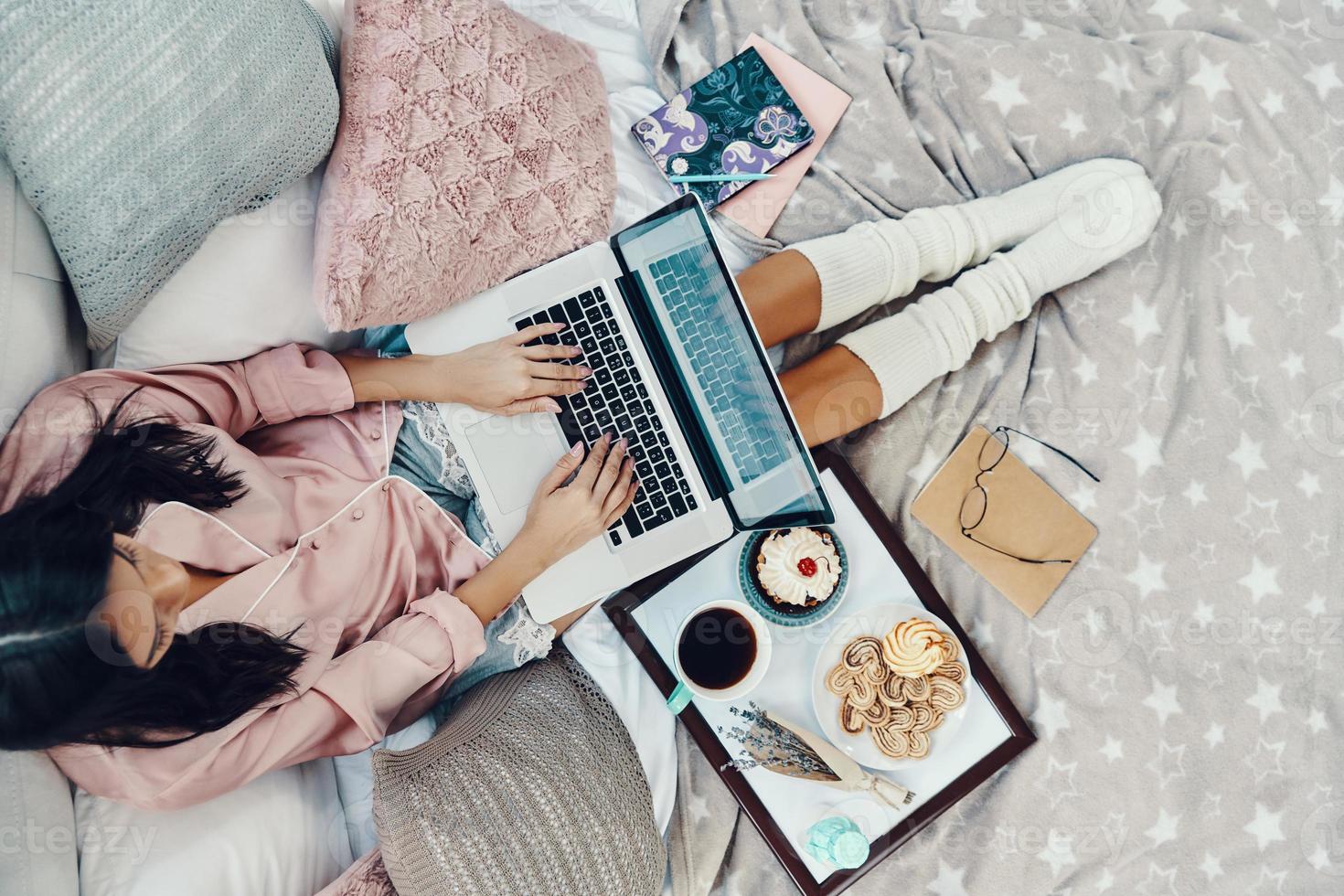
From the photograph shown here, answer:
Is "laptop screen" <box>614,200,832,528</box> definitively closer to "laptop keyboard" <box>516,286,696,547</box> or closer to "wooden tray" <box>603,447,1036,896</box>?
"laptop keyboard" <box>516,286,696,547</box>

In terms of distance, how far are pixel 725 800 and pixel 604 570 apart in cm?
38

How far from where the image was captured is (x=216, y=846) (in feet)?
2.85

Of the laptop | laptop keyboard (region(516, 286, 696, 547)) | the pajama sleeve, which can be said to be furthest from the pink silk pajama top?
laptop keyboard (region(516, 286, 696, 547))

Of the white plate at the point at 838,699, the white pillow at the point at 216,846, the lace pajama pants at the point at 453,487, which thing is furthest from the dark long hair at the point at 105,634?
the white plate at the point at 838,699

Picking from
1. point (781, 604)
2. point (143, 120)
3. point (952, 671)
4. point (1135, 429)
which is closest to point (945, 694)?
point (952, 671)

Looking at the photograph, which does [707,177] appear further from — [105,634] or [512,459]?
[105,634]

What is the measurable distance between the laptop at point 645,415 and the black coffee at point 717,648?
127 millimetres

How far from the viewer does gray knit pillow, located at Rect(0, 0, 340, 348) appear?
736mm

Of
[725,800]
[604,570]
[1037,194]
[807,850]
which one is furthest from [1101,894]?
[1037,194]

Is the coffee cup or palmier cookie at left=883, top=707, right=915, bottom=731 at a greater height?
the coffee cup

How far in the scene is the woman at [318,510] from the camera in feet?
2.51

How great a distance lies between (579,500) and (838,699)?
0.44 metres

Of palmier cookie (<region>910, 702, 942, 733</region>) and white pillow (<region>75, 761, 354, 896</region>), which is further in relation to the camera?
palmier cookie (<region>910, 702, 942, 733</region>)

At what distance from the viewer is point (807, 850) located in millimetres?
1090
